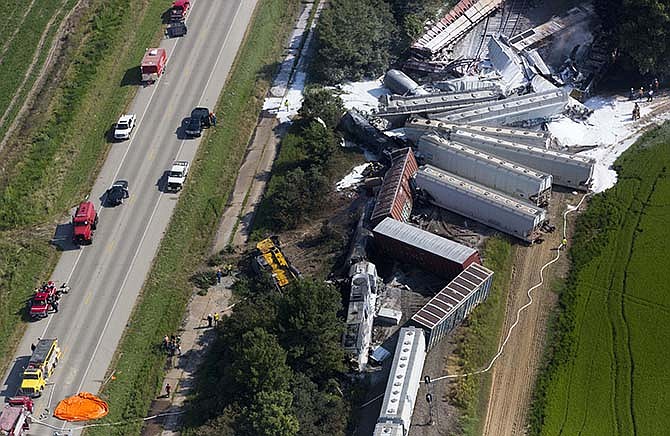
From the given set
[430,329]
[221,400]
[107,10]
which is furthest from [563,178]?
[107,10]

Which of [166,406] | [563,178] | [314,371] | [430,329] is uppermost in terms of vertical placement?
[563,178]

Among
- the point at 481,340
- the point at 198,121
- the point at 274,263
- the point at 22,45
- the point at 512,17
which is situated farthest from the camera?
the point at 22,45

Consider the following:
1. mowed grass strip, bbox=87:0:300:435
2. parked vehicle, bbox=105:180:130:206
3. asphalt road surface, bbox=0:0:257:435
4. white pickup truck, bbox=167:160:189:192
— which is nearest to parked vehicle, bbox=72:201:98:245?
asphalt road surface, bbox=0:0:257:435

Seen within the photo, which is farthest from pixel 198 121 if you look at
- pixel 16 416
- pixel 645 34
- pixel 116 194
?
pixel 645 34

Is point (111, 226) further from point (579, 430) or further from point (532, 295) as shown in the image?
point (579, 430)

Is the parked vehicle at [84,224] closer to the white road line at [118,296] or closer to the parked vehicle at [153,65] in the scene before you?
the white road line at [118,296]

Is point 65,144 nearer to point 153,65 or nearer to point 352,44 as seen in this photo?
point 153,65

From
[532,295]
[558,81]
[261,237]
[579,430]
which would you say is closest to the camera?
[579,430]
